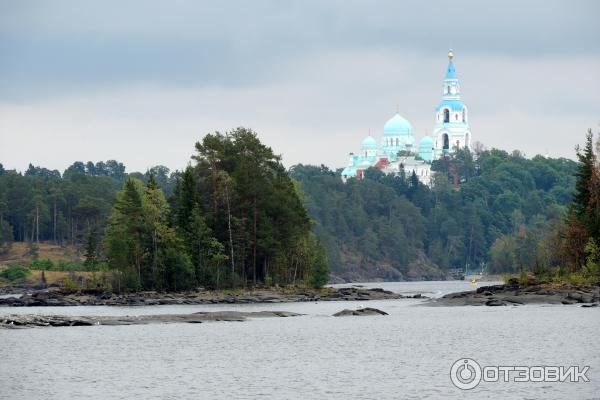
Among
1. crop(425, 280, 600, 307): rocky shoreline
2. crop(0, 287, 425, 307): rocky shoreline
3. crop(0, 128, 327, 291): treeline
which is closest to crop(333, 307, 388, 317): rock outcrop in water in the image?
crop(425, 280, 600, 307): rocky shoreline

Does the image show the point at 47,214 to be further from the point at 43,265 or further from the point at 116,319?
the point at 116,319

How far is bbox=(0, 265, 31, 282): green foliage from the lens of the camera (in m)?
157

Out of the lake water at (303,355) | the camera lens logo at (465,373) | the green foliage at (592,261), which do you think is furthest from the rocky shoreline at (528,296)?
the camera lens logo at (465,373)

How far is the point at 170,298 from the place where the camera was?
366ft

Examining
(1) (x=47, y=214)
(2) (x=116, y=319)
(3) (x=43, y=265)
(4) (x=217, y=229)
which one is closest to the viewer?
(2) (x=116, y=319)

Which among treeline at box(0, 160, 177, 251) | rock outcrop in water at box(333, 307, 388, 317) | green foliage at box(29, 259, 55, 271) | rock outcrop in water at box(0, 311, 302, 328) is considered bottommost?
rock outcrop in water at box(0, 311, 302, 328)

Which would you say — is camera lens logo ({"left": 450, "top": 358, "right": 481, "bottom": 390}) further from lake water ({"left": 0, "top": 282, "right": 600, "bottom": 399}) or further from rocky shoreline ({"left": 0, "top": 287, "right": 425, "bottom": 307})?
rocky shoreline ({"left": 0, "top": 287, "right": 425, "bottom": 307})

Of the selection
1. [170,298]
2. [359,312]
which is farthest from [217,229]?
[359,312]

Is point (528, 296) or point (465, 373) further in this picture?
point (528, 296)

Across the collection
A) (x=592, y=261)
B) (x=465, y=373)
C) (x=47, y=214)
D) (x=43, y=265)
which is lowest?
(x=465, y=373)

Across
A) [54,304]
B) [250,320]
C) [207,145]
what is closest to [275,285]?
[207,145]

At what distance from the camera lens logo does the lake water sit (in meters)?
0.50

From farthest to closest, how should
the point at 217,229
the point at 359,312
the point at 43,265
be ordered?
the point at 43,265, the point at 217,229, the point at 359,312

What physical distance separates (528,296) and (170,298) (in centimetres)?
3150
